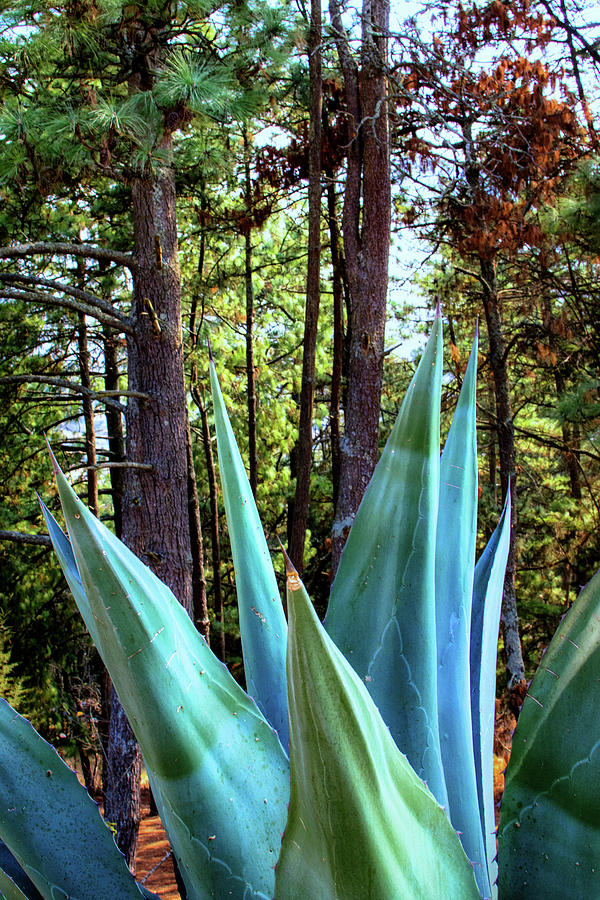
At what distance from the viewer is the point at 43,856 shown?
0.93 meters

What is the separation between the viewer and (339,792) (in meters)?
0.58

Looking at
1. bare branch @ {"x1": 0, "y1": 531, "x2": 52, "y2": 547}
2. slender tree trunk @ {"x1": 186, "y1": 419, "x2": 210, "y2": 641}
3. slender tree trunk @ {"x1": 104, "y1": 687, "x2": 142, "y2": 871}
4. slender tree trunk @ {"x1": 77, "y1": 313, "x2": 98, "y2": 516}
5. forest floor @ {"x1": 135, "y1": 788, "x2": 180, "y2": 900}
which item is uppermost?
slender tree trunk @ {"x1": 77, "y1": 313, "x2": 98, "y2": 516}

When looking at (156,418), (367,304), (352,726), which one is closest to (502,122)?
(367,304)

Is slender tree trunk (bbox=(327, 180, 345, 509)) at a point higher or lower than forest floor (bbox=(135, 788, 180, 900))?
higher

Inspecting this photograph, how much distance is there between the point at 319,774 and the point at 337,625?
507 millimetres

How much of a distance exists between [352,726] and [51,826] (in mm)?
580

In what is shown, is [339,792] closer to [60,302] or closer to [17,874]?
[17,874]

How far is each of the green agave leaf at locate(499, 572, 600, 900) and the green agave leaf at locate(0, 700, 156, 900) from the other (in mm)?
485

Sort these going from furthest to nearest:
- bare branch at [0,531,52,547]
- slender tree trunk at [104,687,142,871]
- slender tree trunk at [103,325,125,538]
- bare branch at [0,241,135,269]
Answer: slender tree trunk at [103,325,125,538] < slender tree trunk at [104,687,142,871] < bare branch at [0,531,52,547] < bare branch at [0,241,135,269]

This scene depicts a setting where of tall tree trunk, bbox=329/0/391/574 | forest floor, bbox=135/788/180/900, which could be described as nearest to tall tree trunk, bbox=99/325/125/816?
forest floor, bbox=135/788/180/900

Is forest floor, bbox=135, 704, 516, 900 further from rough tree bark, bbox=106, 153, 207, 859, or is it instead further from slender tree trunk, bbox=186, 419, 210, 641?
slender tree trunk, bbox=186, 419, 210, 641

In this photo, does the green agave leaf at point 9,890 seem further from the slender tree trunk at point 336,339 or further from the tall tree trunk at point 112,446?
the tall tree trunk at point 112,446

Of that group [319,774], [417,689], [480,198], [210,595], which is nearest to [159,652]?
[319,774]

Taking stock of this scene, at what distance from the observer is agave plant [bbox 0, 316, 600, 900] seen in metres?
0.60
